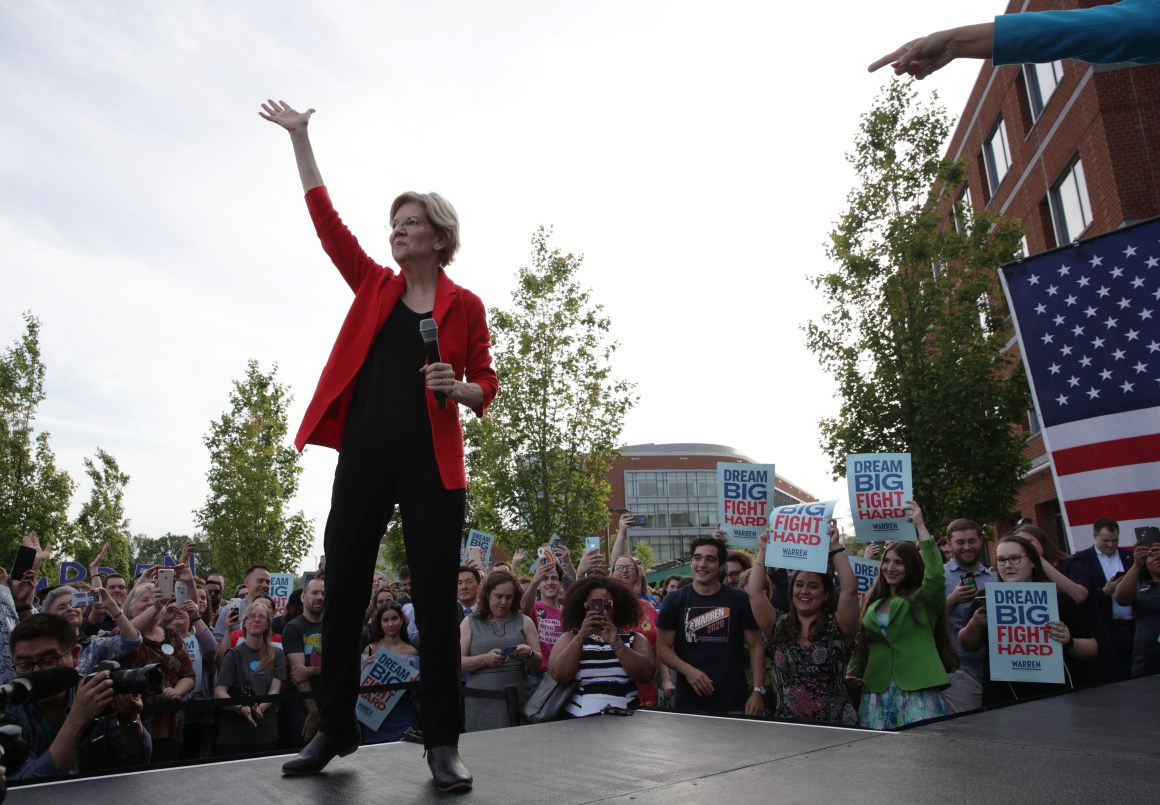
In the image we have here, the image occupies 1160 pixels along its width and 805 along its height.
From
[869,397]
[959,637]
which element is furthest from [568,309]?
[959,637]

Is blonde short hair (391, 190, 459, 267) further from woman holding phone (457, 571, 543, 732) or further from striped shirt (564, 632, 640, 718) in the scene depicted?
woman holding phone (457, 571, 543, 732)

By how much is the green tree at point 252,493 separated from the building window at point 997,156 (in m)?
22.7

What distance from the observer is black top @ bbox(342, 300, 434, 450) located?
2.68 m

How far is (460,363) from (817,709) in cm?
296

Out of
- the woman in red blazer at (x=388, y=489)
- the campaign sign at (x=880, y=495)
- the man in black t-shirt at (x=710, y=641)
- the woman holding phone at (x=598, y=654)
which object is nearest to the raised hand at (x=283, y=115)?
the woman in red blazer at (x=388, y=489)

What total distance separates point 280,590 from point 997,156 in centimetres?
2360

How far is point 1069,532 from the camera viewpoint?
700 centimetres

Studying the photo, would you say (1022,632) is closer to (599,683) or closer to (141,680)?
(599,683)

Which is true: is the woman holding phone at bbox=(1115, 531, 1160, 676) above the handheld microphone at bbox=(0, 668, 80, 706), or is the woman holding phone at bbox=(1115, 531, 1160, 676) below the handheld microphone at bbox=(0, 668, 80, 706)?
above

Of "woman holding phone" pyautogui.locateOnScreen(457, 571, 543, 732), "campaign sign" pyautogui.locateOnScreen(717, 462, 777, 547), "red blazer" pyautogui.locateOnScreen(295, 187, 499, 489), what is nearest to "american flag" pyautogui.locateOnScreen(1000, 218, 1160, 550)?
"campaign sign" pyautogui.locateOnScreen(717, 462, 777, 547)

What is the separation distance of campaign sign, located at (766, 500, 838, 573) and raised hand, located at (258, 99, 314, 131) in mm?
3562

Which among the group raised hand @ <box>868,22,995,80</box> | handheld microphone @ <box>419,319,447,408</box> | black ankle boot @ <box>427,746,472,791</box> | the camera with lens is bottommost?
black ankle boot @ <box>427,746,472,791</box>

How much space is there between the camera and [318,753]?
2.58 m

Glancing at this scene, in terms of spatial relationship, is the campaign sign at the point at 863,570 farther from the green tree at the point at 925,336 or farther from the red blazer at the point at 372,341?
the green tree at the point at 925,336
